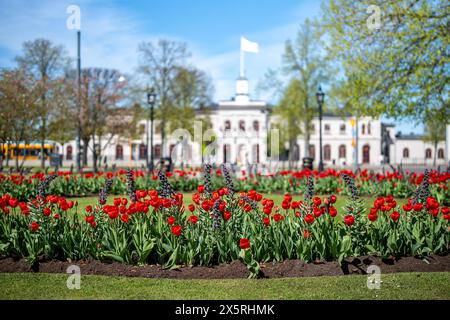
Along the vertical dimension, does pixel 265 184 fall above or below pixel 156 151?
below

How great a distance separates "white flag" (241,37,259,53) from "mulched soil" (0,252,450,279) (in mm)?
36089

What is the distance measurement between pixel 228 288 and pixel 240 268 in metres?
0.55

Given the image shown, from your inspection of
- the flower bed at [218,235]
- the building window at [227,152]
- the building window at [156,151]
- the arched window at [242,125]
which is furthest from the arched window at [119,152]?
the flower bed at [218,235]

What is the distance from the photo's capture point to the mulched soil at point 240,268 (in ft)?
17.6

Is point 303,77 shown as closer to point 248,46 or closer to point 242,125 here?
point 248,46

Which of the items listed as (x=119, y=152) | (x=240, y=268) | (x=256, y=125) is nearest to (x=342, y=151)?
(x=256, y=125)

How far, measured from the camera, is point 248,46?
134 feet

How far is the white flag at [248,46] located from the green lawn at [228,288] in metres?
36.6

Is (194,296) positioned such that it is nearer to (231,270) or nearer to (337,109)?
(231,270)

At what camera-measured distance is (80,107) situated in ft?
107

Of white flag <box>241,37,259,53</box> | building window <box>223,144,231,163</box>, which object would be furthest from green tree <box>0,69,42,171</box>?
building window <box>223,144,231,163</box>

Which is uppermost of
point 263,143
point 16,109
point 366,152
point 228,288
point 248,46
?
point 248,46

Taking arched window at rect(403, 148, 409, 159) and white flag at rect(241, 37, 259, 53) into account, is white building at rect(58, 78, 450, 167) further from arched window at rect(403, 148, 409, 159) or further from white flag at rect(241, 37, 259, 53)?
white flag at rect(241, 37, 259, 53)

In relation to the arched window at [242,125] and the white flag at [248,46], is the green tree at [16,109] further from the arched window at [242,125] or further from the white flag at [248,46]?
the arched window at [242,125]
